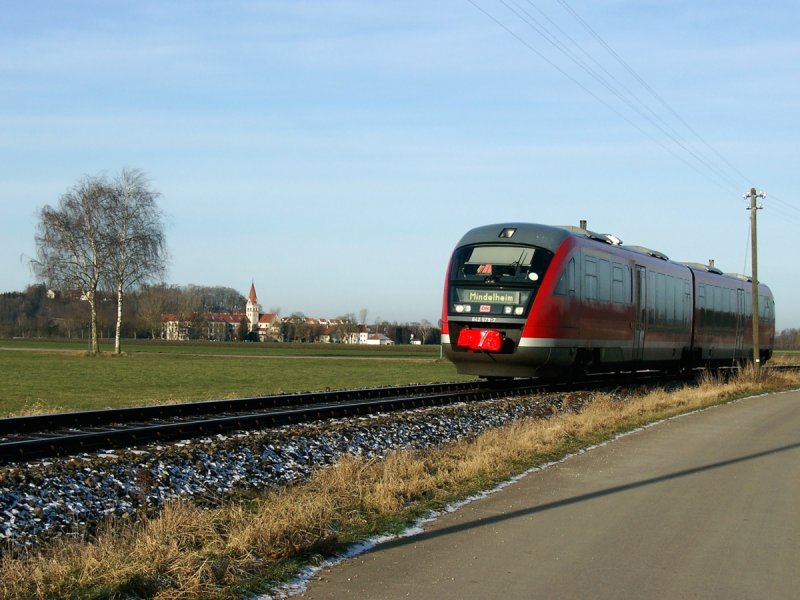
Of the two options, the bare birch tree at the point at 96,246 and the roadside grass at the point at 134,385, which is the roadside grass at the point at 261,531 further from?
the bare birch tree at the point at 96,246

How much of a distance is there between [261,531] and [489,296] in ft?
46.4

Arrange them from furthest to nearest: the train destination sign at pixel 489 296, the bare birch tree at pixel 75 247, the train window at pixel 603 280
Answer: the bare birch tree at pixel 75 247
the train window at pixel 603 280
the train destination sign at pixel 489 296

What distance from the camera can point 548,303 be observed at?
20.9 metres

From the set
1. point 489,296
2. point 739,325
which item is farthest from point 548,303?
point 739,325

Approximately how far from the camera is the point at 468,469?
11422 millimetres

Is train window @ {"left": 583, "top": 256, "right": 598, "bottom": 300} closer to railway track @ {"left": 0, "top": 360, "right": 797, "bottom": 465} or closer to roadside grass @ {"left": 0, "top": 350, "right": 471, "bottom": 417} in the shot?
railway track @ {"left": 0, "top": 360, "right": 797, "bottom": 465}

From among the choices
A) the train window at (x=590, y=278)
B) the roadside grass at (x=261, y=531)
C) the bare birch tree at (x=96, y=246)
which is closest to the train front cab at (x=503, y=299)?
the train window at (x=590, y=278)

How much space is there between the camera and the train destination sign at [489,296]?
68.5 feet

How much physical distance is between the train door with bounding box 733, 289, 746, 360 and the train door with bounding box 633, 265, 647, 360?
433 inches

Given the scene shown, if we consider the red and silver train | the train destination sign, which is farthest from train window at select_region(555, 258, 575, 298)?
the train destination sign

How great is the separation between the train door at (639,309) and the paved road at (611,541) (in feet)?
44.0

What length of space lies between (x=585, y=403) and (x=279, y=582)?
15221 mm

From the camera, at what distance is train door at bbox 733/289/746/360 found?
36344 millimetres

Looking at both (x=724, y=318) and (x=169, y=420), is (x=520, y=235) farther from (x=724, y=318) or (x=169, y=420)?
(x=724, y=318)
